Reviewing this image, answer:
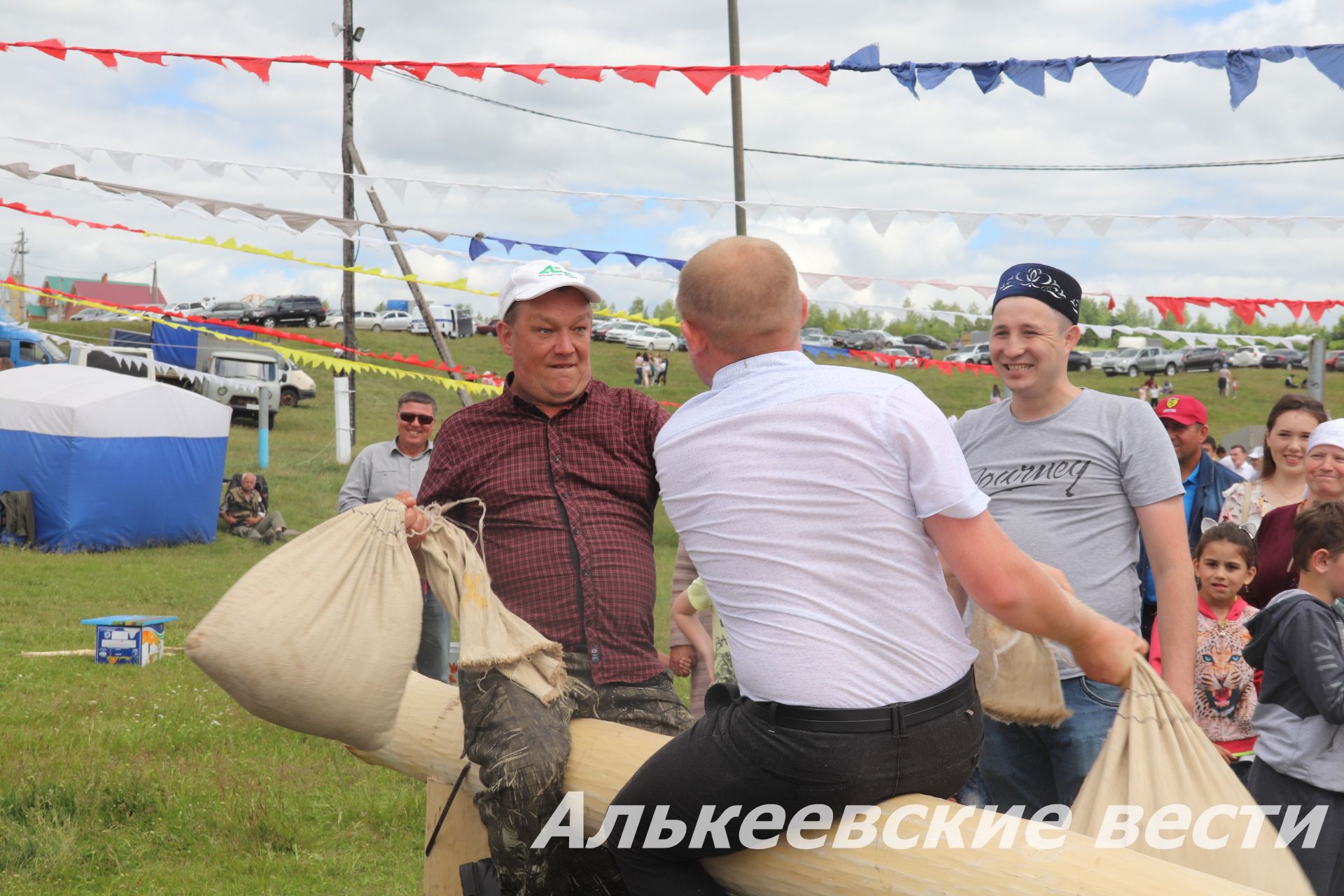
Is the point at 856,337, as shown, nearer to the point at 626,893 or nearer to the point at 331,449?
the point at 331,449

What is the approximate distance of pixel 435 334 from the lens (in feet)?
55.5

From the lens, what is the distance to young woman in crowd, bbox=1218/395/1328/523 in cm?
520

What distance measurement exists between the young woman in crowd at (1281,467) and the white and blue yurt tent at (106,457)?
14429mm

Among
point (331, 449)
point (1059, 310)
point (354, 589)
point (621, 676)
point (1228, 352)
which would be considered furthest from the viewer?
point (1228, 352)

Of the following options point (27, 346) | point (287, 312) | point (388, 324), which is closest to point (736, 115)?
point (27, 346)

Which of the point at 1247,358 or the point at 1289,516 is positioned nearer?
the point at 1289,516

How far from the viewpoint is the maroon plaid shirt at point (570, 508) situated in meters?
2.91

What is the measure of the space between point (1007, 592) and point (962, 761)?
15.4 inches

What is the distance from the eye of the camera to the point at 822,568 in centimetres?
204

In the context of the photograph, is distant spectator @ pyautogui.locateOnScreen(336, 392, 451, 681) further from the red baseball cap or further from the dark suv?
the dark suv

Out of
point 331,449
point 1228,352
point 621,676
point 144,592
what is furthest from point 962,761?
point 1228,352

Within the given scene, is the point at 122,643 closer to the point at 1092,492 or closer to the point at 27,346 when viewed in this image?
the point at 1092,492

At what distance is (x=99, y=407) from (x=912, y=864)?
15.8 m

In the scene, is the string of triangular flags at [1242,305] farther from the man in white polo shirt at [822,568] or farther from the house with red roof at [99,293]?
the house with red roof at [99,293]
